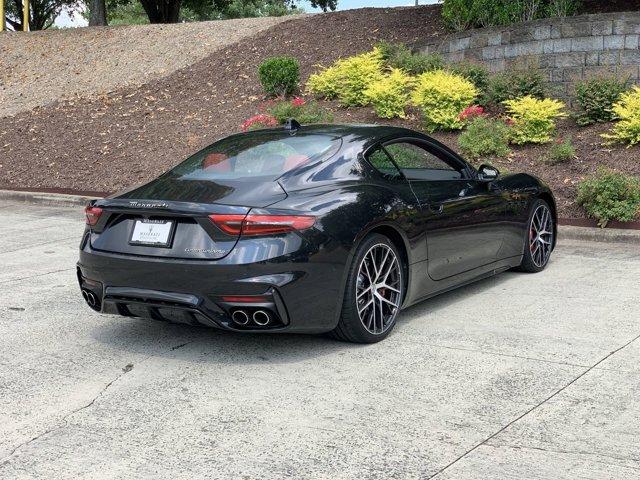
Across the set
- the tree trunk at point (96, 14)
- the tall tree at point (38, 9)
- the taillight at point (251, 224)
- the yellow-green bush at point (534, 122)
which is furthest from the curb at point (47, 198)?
the tall tree at point (38, 9)

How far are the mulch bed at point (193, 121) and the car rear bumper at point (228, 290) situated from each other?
232 inches

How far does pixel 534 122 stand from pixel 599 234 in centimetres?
313

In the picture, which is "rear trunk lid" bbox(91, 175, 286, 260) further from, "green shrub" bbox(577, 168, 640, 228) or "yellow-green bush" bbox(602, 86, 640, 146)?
"yellow-green bush" bbox(602, 86, 640, 146)

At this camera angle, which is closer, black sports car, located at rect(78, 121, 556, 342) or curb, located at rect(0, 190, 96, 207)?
black sports car, located at rect(78, 121, 556, 342)

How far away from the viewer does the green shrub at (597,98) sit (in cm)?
1283

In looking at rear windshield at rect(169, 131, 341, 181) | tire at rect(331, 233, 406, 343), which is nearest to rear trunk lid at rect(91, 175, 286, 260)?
rear windshield at rect(169, 131, 341, 181)

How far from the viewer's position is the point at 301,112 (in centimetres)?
1490

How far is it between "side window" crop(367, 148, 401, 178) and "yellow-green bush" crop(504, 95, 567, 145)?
264 inches

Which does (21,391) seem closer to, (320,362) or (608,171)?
(320,362)

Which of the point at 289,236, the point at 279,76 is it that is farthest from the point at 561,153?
the point at 289,236

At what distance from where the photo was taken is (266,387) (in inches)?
201

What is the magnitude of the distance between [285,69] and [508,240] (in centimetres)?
1004

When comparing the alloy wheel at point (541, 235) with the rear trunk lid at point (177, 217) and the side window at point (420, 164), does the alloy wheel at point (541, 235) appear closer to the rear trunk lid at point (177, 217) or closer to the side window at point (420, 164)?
the side window at point (420, 164)

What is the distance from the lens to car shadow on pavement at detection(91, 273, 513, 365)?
225 inches
